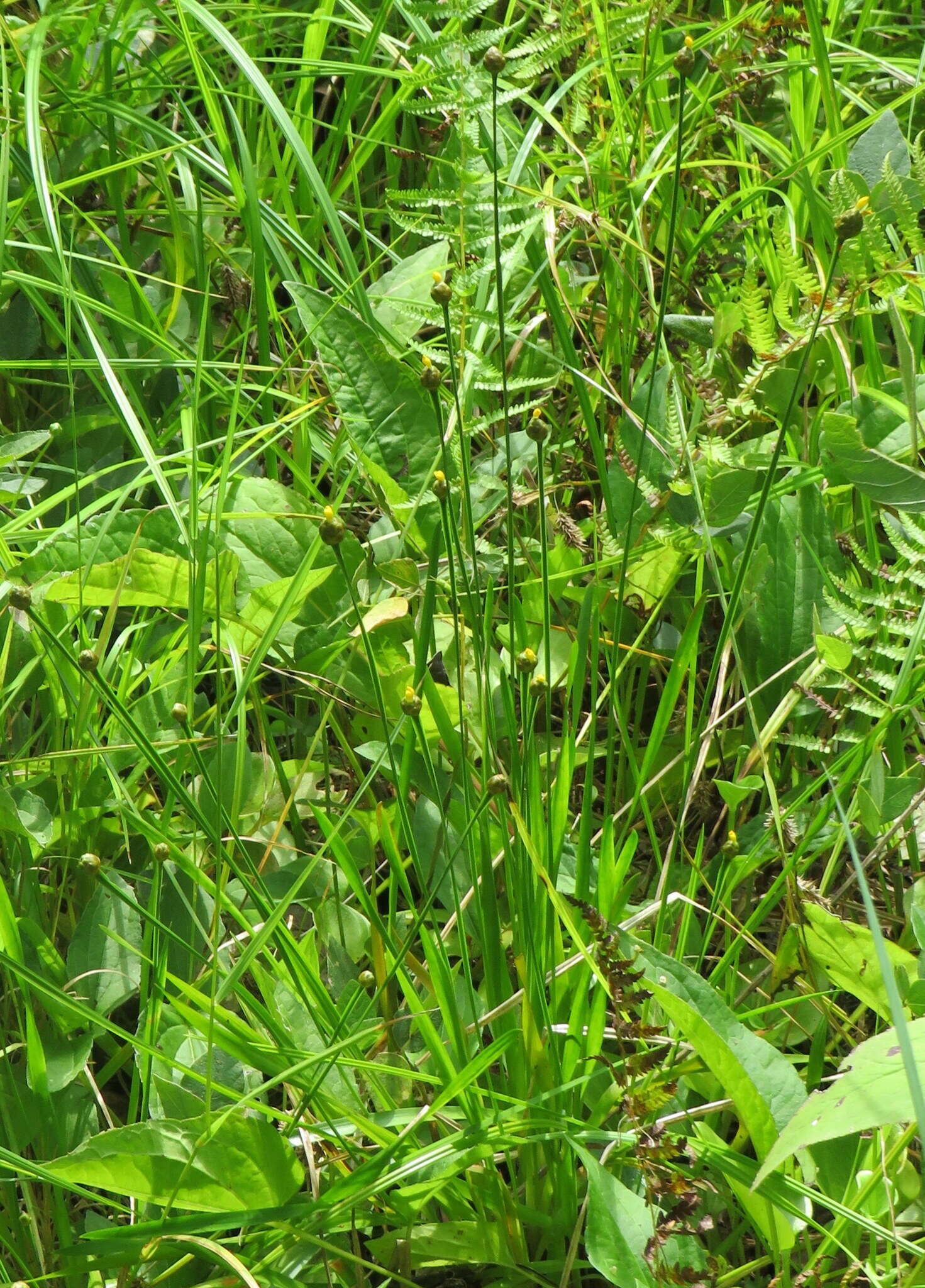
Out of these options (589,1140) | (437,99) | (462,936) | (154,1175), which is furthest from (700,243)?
(154,1175)

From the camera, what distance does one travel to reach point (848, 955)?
1045 mm

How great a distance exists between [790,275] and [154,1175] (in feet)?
3.26

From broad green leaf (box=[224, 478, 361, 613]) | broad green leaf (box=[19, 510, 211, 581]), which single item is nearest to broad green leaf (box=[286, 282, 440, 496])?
broad green leaf (box=[224, 478, 361, 613])

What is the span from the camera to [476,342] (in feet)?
4.64

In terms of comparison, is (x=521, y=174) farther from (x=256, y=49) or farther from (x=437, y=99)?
(x=256, y=49)

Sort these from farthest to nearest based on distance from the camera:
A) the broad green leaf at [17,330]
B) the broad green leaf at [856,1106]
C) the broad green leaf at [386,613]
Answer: the broad green leaf at [17,330] → the broad green leaf at [386,613] → the broad green leaf at [856,1106]

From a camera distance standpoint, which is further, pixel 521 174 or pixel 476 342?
pixel 521 174

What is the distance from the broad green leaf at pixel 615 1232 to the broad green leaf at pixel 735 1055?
0.11 m

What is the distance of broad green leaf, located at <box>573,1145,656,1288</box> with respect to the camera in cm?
Result: 87

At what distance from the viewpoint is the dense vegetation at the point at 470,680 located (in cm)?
92

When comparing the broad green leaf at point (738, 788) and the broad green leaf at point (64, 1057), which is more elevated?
the broad green leaf at point (738, 788)

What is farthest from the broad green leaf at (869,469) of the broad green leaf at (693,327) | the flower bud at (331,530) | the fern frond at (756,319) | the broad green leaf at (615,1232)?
the broad green leaf at (615,1232)

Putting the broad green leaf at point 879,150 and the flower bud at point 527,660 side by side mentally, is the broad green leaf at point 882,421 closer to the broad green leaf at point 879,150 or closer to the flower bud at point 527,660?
the broad green leaf at point 879,150

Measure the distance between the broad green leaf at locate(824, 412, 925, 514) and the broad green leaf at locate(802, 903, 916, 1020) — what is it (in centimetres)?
42
